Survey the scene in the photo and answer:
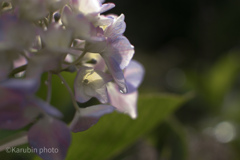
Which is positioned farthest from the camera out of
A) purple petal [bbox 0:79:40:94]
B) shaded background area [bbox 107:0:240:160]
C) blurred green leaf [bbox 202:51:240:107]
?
blurred green leaf [bbox 202:51:240:107]

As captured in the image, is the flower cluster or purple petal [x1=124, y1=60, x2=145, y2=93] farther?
purple petal [x1=124, y1=60, x2=145, y2=93]

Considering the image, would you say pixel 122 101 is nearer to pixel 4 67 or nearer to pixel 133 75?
pixel 133 75

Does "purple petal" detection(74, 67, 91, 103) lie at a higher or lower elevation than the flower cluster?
lower

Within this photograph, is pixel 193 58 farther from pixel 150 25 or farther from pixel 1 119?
pixel 1 119

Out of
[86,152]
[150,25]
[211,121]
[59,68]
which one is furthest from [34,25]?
[150,25]

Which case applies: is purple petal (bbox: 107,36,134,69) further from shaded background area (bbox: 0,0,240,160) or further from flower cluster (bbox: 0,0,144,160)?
shaded background area (bbox: 0,0,240,160)

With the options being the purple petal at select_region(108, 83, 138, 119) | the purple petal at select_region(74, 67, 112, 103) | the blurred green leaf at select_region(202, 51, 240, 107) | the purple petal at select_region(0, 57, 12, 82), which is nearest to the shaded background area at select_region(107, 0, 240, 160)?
the blurred green leaf at select_region(202, 51, 240, 107)

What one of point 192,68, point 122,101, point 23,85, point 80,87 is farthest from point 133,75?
point 192,68
